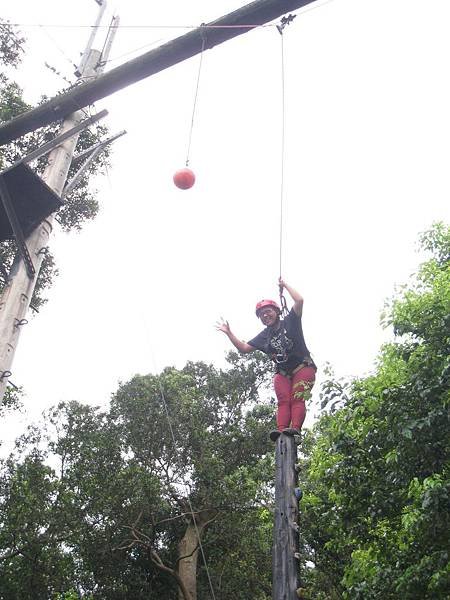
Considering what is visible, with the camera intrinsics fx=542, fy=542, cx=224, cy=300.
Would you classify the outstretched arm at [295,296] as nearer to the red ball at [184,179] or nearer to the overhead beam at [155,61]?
the red ball at [184,179]

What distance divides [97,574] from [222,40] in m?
14.2

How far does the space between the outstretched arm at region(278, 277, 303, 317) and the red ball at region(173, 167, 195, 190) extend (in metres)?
1.16

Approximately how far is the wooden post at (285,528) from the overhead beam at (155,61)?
3107 mm

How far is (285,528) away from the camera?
124 inches

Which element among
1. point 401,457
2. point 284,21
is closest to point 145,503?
point 401,457

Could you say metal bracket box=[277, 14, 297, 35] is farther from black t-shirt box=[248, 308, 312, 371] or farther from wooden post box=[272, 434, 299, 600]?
wooden post box=[272, 434, 299, 600]

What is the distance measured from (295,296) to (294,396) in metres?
0.77

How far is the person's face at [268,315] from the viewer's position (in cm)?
440

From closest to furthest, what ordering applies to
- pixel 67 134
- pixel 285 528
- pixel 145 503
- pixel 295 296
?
1. pixel 285 528
2. pixel 295 296
3. pixel 67 134
4. pixel 145 503

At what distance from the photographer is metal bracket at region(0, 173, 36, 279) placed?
162 inches

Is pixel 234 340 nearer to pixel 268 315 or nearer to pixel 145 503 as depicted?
pixel 268 315

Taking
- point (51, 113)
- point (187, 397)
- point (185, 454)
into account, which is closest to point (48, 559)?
point (185, 454)

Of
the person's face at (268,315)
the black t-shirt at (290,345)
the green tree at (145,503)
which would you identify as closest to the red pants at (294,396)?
the black t-shirt at (290,345)

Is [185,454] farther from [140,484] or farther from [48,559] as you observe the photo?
[48,559]
